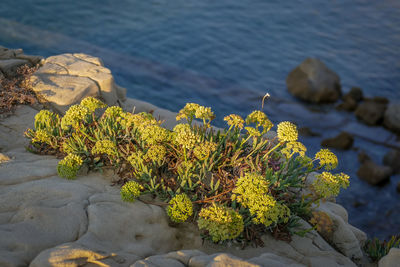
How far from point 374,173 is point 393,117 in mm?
3818

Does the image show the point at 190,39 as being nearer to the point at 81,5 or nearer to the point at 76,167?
the point at 81,5

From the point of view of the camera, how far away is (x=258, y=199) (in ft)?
17.6

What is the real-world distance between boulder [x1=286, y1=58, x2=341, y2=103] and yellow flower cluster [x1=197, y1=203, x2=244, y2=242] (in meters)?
13.4

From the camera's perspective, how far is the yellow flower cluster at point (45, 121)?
23.8ft

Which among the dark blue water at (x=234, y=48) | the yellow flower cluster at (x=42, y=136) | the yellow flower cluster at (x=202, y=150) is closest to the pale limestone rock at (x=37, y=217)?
the yellow flower cluster at (x=42, y=136)

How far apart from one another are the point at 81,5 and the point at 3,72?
44.6ft

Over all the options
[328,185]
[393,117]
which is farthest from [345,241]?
[393,117]

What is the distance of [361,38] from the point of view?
22391 mm

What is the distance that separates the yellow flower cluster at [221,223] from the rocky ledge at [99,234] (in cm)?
29

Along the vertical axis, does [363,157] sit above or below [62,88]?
below

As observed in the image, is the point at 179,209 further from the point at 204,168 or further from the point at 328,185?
the point at 328,185

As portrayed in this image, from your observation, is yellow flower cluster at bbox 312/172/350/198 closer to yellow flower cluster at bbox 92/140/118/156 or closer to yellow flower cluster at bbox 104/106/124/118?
yellow flower cluster at bbox 92/140/118/156

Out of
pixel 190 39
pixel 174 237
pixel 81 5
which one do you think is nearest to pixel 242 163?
pixel 174 237

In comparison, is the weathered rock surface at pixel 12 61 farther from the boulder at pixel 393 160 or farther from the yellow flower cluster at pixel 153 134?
the boulder at pixel 393 160
